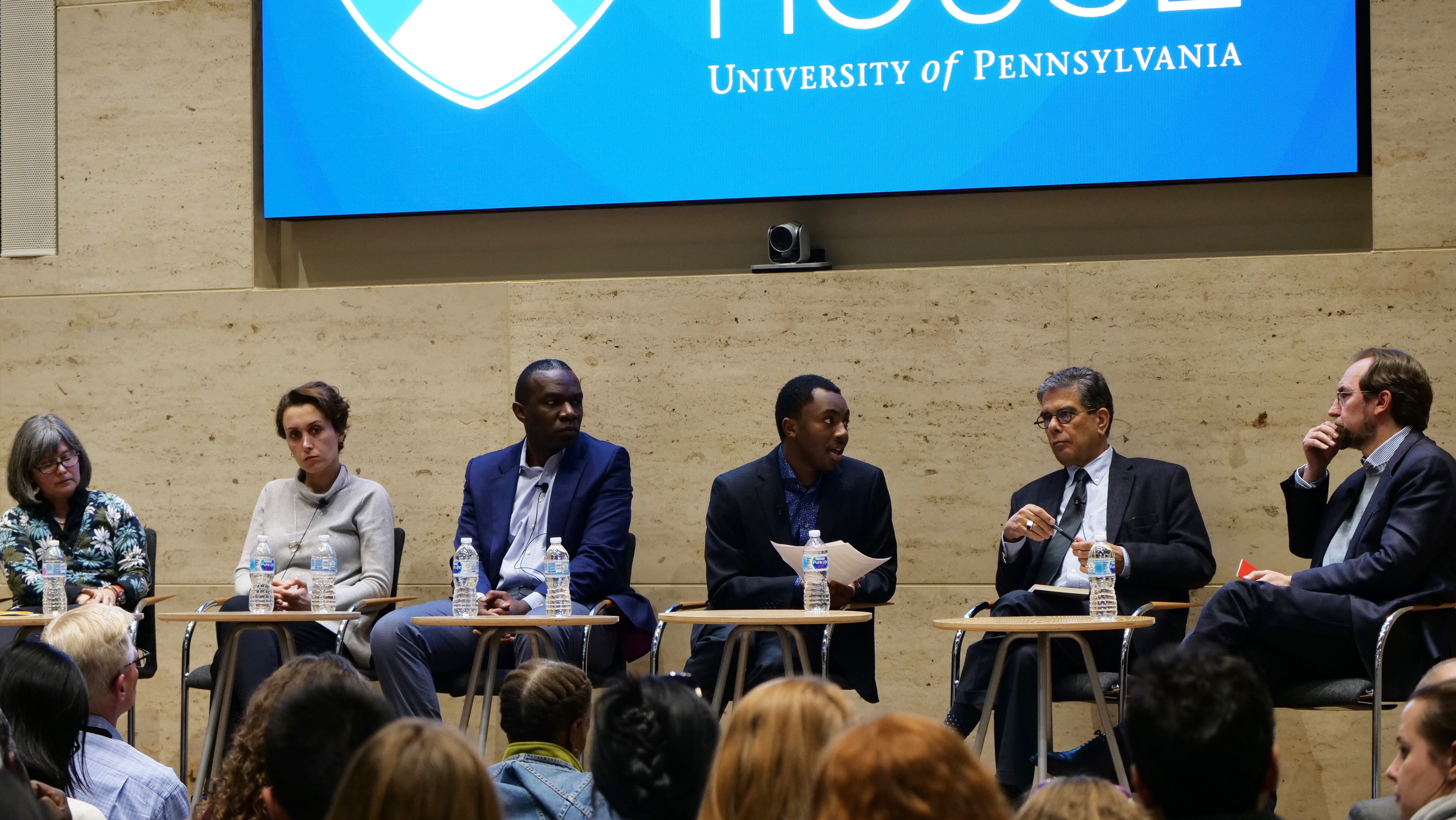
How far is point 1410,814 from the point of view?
2516mm

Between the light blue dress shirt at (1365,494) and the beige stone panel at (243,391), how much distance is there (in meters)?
3.02

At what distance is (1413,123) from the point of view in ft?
17.0

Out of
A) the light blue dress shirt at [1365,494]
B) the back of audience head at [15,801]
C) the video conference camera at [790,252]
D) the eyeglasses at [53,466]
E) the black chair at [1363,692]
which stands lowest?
the black chair at [1363,692]

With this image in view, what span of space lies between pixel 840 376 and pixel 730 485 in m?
0.86

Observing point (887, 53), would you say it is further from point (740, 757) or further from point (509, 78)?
point (740, 757)

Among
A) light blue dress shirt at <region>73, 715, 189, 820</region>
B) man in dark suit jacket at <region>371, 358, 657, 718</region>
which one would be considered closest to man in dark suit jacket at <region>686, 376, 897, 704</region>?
man in dark suit jacket at <region>371, 358, 657, 718</region>

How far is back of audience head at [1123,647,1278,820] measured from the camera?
5.88 ft

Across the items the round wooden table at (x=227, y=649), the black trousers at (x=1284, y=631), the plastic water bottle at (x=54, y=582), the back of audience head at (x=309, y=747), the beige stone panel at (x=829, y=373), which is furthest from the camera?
the beige stone panel at (x=829, y=373)

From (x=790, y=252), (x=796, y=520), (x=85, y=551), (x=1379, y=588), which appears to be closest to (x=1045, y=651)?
(x=1379, y=588)

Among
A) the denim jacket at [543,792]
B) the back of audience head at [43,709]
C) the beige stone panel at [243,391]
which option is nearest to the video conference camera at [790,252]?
the beige stone panel at [243,391]

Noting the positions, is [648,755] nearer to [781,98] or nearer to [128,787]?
[128,787]

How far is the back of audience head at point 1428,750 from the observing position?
2445 millimetres

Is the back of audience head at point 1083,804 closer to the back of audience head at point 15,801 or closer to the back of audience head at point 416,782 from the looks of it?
the back of audience head at point 416,782

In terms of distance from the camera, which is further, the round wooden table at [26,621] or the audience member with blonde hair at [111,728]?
the round wooden table at [26,621]
